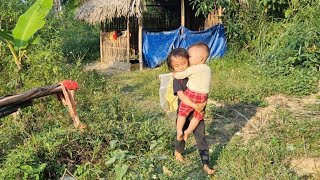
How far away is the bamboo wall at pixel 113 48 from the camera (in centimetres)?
1182

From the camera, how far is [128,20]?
1130 cm

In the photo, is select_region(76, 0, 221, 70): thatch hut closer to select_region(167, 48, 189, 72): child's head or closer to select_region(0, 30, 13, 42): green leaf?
select_region(0, 30, 13, 42): green leaf

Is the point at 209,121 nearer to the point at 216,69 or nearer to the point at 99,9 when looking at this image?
the point at 216,69

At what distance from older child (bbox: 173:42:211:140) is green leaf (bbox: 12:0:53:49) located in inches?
87.0

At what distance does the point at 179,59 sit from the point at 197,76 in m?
0.23

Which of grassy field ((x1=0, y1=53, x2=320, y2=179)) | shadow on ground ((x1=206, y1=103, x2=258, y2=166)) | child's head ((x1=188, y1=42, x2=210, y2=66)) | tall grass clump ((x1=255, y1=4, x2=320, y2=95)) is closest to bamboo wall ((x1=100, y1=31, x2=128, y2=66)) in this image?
tall grass clump ((x1=255, y1=4, x2=320, y2=95))

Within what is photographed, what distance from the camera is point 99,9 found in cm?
1128

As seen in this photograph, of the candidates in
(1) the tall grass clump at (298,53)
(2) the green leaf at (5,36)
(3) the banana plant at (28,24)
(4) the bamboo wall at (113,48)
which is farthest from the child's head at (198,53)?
(4) the bamboo wall at (113,48)

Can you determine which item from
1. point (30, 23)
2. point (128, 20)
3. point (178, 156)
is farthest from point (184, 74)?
point (128, 20)

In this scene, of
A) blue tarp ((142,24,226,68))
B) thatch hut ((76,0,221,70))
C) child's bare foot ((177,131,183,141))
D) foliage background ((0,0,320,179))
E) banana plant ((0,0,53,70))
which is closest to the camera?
foliage background ((0,0,320,179))

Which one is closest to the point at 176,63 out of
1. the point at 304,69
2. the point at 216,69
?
the point at 304,69

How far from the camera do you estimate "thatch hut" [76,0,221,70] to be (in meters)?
10.7

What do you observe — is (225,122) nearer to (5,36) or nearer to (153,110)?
(153,110)

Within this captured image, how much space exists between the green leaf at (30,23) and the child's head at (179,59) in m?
2.15
